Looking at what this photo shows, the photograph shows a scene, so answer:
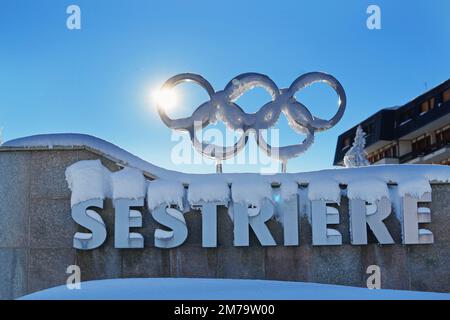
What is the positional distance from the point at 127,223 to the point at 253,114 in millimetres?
3993

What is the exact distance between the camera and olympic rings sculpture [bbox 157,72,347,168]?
12156mm

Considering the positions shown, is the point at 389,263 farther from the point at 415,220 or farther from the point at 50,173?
the point at 50,173

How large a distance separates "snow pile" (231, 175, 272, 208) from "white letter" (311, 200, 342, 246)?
0.89 meters

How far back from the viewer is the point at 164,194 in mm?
10305

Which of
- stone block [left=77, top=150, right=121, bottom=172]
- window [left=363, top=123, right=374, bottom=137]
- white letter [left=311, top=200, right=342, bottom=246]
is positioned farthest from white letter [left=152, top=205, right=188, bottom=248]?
window [left=363, top=123, right=374, bottom=137]

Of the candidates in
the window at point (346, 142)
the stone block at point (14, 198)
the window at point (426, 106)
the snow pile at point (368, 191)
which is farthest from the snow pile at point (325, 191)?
the window at point (346, 142)

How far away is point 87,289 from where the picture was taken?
301 inches

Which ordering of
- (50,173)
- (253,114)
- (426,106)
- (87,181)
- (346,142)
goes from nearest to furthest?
(87,181) → (50,173) → (253,114) → (426,106) → (346,142)

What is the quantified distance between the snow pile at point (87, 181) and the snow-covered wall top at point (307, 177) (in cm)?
39
